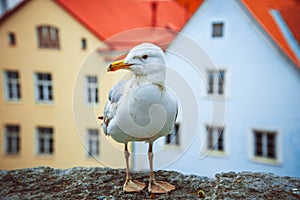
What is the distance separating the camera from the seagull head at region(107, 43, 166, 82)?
0.67 metres

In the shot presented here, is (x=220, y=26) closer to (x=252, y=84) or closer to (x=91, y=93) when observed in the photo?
(x=252, y=84)

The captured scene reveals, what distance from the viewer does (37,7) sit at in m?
2.01

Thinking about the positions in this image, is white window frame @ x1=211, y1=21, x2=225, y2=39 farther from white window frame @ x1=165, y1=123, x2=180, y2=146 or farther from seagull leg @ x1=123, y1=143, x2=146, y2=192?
seagull leg @ x1=123, y1=143, x2=146, y2=192

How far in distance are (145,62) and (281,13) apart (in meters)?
1.10

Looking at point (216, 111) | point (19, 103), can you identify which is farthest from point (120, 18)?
point (216, 111)

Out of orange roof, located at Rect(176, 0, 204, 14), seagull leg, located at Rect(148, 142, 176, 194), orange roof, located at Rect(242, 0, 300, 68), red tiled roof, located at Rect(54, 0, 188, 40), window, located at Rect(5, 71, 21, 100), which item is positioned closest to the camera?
seagull leg, located at Rect(148, 142, 176, 194)

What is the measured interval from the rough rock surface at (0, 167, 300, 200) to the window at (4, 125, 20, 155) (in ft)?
4.18

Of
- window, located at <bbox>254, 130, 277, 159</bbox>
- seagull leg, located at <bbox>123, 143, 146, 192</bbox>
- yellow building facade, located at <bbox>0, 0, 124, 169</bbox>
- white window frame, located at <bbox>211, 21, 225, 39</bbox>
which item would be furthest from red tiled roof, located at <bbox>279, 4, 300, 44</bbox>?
seagull leg, located at <bbox>123, 143, 146, 192</bbox>

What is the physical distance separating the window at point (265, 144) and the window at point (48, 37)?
1258 millimetres

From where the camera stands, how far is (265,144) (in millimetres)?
2051

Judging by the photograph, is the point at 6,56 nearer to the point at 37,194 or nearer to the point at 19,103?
the point at 19,103

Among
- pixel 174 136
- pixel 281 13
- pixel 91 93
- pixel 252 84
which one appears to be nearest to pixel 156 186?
pixel 174 136

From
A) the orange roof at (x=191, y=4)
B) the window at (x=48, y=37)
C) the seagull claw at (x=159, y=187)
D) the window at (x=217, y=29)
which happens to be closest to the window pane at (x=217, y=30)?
the window at (x=217, y=29)

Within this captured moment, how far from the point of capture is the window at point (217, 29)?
2.03m
